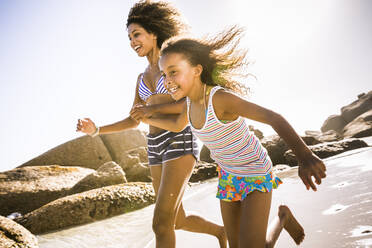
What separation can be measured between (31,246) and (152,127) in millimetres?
2689

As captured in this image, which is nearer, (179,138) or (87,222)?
(179,138)

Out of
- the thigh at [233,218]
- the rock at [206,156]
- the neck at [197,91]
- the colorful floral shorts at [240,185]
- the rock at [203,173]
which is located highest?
the neck at [197,91]

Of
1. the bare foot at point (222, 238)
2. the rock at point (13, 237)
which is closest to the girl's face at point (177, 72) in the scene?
the bare foot at point (222, 238)

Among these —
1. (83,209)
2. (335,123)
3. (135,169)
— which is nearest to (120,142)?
(135,169)

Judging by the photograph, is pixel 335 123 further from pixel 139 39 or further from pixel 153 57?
pixel 139 39

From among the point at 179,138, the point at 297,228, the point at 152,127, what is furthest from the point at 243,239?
the point at 152,127

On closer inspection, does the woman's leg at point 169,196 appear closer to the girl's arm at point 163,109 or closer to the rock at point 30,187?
the girl's arm at point 163,109

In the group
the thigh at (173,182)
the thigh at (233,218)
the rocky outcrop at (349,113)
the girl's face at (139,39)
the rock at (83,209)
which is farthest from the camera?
the rocky outcrop at (349,113)

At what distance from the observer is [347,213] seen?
9.32 ft

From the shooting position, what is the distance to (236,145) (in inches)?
84.0

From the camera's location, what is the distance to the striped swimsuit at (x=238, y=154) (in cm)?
209

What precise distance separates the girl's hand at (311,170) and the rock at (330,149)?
25.5 ft

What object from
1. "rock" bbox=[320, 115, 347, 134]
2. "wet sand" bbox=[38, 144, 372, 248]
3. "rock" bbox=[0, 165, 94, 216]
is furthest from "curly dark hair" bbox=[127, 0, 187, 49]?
"rock" bbox=[320, 115, 347, 134]

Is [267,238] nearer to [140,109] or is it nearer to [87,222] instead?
[140,109]
